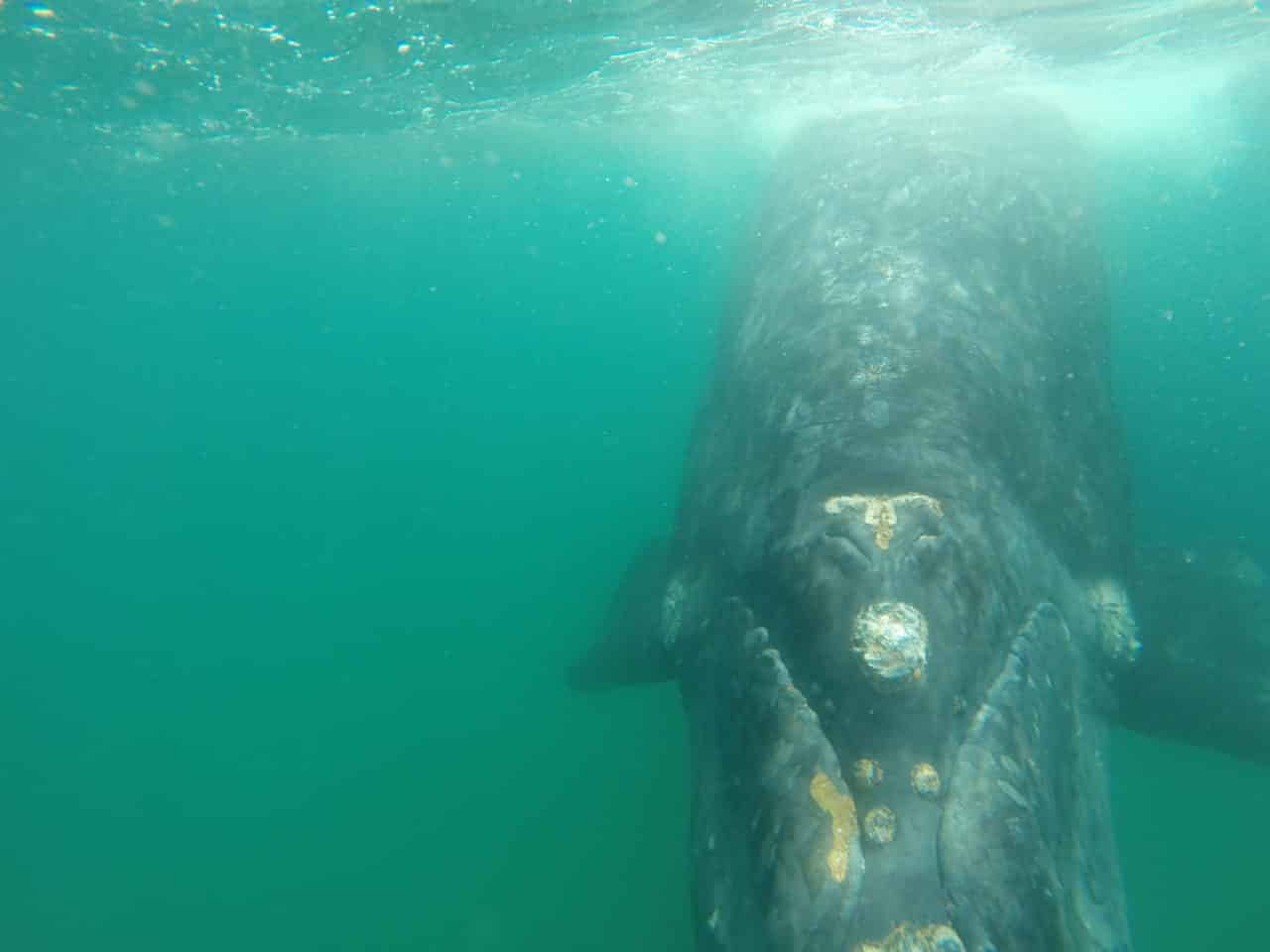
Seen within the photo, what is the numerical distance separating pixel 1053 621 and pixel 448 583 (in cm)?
2749

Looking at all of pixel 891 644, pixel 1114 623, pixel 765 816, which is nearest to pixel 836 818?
pixel 765 816

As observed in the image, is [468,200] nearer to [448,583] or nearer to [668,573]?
[448,583]

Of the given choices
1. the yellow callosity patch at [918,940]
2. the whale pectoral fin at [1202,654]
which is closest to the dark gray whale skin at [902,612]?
the yellow callosity patch at [918,940]

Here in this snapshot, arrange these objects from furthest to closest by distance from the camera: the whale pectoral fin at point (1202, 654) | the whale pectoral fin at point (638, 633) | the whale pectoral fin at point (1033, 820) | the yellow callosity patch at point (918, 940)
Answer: the whale pectoral fin at point (1202, 654) → the whale pectoral fin at point (638, 633) → the whale pectoral fin at point (1033, 820) → the yellow callosity patch at point (918, 940)

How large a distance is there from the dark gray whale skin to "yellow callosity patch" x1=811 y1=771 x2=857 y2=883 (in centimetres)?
2

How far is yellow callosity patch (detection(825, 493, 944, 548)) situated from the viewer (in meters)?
5.49

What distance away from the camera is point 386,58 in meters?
26.8

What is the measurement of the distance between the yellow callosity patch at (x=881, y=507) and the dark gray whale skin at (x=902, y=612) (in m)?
0.02

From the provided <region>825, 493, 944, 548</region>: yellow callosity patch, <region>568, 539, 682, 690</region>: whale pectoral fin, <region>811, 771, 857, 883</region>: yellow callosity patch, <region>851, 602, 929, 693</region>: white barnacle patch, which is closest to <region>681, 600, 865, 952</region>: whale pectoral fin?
<region>811, 771, 857, 883</region>: yellow callosity patch

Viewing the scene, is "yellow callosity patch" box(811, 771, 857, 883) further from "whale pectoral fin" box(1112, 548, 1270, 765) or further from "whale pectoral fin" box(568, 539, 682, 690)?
"whale pectoral fin" box(1112, 548, 1270, 765)

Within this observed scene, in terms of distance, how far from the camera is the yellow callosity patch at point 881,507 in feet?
18.0

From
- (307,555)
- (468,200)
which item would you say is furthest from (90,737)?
(468,200)

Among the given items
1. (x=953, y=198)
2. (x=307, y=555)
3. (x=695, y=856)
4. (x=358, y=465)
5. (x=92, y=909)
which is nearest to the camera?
(x=695, y=856)

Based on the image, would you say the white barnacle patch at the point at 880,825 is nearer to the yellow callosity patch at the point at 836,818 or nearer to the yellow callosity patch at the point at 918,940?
the yellow callosity patch at the point at 836,818
